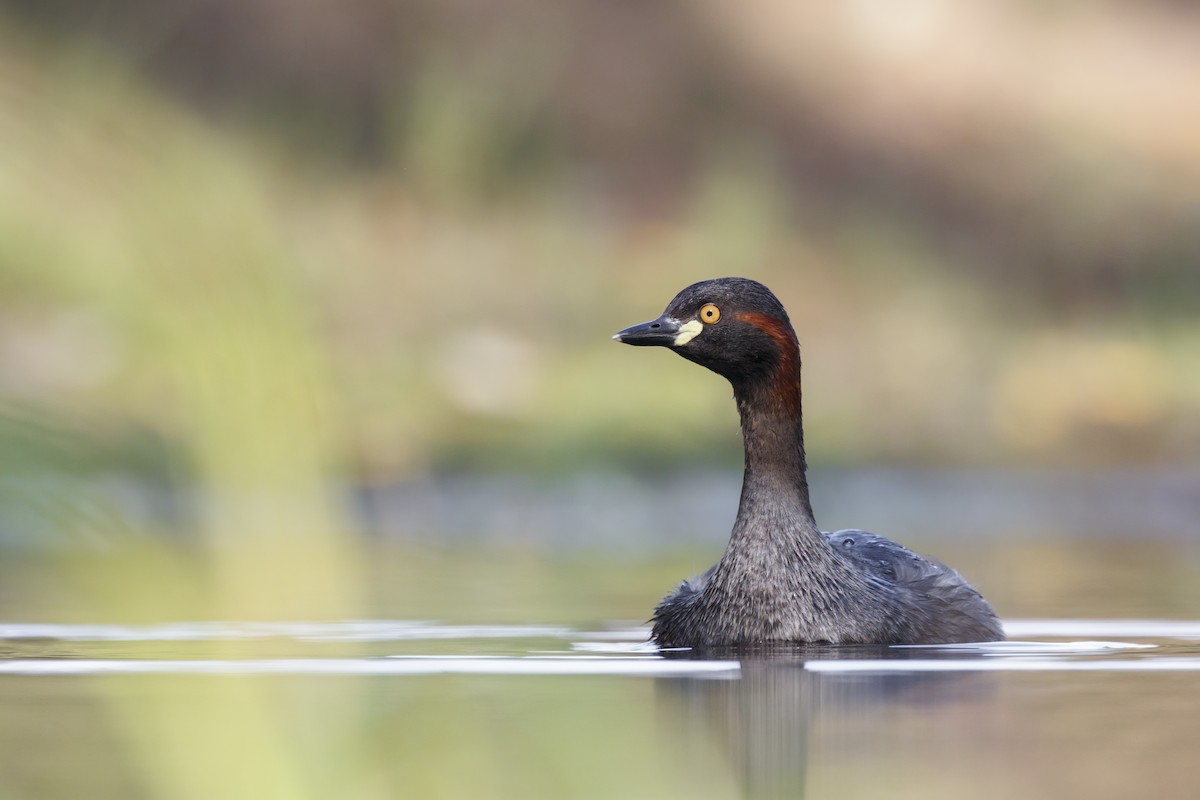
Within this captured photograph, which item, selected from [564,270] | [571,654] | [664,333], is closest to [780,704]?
[571,654]

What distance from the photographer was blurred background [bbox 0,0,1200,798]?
153 cm

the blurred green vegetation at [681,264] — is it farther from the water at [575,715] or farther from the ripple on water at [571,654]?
the water at [575,715]

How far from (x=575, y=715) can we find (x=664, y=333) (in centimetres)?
285

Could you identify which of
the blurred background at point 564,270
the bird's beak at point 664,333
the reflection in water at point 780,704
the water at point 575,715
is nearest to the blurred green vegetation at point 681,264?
the blurred background at point 564,270

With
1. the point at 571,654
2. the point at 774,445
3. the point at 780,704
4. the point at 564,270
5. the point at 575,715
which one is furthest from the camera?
the point at 564,270

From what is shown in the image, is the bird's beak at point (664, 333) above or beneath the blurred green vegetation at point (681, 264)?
beneath

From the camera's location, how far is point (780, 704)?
4.99 meters

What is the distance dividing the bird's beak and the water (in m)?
1.16

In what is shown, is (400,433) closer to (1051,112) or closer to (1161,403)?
(1161,403)

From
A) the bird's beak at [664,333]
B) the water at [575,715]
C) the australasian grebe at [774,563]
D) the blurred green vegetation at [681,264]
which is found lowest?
the water at [575,715]

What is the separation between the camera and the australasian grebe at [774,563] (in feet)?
22.9

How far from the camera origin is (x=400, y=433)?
17438mm

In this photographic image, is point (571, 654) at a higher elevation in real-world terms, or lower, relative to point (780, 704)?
higher

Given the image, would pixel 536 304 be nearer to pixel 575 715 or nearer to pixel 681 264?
pixel 681 264
